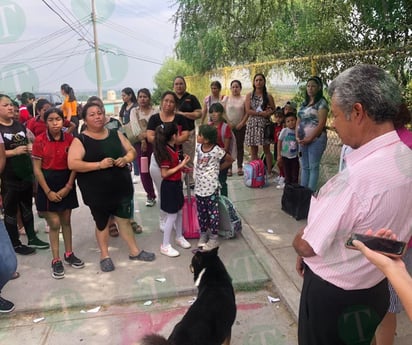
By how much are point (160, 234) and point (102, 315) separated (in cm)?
171

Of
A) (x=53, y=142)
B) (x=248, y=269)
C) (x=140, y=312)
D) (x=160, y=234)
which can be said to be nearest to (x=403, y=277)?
(x=140, y=312)

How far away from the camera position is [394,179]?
137cm

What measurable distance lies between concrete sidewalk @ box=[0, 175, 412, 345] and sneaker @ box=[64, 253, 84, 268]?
0.06 meters

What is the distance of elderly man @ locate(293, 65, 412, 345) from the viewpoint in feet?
4.48

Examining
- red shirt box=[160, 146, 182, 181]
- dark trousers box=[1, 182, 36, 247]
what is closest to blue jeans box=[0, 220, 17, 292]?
dark trousers box=[1, 182, 36, 247]

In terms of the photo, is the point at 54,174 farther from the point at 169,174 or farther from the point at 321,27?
the point at 321,27

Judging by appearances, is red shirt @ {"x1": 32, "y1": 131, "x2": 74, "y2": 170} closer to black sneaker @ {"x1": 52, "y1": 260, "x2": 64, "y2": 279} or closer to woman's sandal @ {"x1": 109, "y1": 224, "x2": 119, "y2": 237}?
black sneaker @ {"x1": 52, "y1": 260, "x2": 64, "y2": 279}

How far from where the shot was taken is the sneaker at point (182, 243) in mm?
4324

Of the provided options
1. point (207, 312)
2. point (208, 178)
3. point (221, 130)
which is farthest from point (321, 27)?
point (207, 312)

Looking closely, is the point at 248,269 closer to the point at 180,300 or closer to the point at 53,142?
the point at 180,300

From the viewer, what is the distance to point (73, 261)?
400cm

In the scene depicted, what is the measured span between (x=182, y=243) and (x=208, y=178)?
34.6 inches

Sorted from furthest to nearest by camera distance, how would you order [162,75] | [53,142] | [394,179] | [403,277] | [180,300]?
1. [162,75]
2. [53,142]
3. [180,300]
4. [394,179]
5. [403,277]

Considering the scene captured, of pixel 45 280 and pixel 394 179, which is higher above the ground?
pixel 394 179
